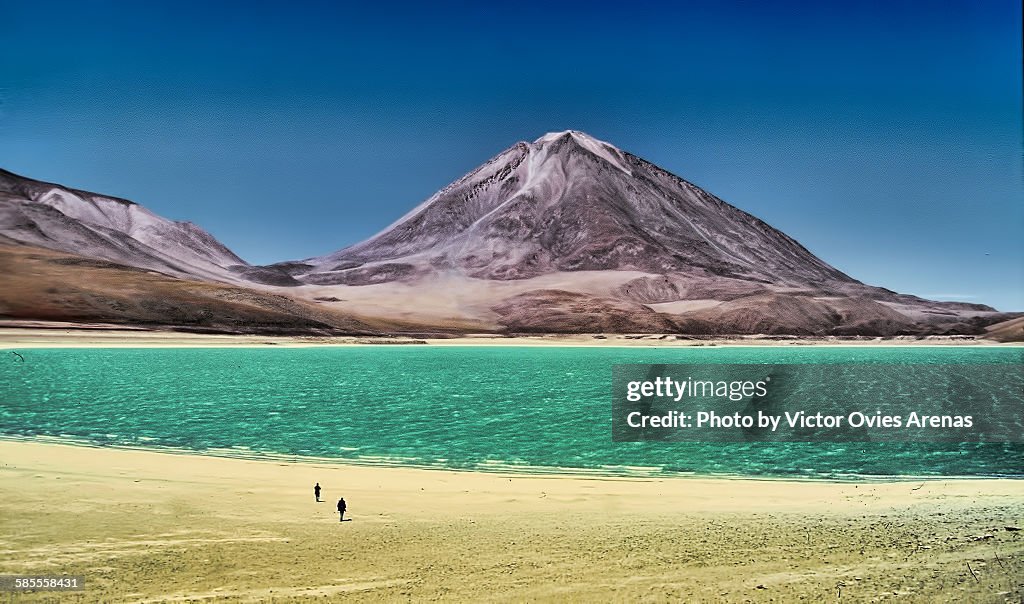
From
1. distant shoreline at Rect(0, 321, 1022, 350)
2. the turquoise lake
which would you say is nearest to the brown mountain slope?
distant shoreline at Rect(0, 321, 1022, 350)

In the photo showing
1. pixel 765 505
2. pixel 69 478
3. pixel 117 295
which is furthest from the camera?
pixel 117 295

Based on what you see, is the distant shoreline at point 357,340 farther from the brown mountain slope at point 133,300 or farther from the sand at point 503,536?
the sand at point 503,536

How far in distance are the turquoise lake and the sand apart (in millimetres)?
2647

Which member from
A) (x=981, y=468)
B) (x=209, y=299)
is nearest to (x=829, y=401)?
(x=981, y=468)

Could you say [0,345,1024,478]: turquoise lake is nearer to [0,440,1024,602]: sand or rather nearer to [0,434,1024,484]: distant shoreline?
[0,434,1024,484]: distant shoreline

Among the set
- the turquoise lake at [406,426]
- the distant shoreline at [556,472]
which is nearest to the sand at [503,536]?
the distant shoreline at [556,472]

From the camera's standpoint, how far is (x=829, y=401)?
34750mm

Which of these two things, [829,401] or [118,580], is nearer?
[118,580]

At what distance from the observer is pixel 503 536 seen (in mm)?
11148

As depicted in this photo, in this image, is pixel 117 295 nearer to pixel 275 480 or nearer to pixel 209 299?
pixel 209 299

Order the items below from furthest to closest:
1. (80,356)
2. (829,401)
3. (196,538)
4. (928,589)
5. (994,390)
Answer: (80,356) < (994,390) < (829,401) < (196,538) < (928,589)

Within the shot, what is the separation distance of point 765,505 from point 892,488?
3766 millimetres

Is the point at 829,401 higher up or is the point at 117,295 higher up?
the point at 117,295

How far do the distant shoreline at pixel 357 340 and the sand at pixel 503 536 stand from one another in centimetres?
6745
